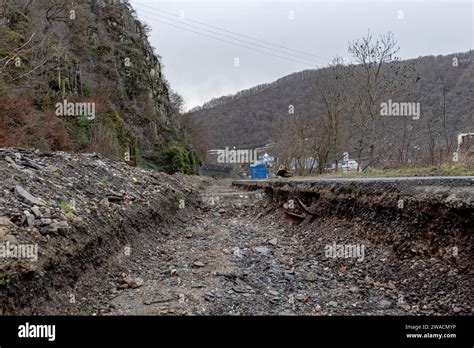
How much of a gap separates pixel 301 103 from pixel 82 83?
58.0ft

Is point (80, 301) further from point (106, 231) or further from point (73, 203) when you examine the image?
point (73, 203)

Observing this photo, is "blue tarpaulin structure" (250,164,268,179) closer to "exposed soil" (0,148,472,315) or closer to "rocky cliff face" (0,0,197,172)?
"rocky cliff face" (0,0,197,172)

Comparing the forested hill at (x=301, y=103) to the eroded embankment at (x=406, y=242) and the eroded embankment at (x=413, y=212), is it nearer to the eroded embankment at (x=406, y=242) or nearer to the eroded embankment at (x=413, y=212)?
the eroded embankment at (x=413, y=212)

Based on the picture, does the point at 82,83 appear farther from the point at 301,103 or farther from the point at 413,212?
the point at 413,212

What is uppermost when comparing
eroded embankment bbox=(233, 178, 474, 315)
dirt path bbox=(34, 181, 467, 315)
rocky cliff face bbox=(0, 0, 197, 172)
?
rocky cliff face bbox=(0, 0, 197, 172)

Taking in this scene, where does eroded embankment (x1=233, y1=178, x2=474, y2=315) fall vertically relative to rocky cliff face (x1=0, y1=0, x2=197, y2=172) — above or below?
below

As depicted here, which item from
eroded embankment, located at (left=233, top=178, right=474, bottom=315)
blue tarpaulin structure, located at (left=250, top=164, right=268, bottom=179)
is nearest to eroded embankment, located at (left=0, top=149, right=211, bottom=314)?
eroded embankment, located at (left=233, top=178, right=474, bottom=315)

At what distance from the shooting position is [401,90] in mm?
17984

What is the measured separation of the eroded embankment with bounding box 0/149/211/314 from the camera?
120 inches

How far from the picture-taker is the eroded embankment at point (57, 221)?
120 inches

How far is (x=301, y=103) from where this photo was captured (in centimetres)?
3103

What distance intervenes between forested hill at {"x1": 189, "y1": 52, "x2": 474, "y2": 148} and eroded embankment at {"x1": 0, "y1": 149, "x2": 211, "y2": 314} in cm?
1138
